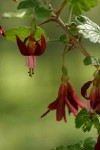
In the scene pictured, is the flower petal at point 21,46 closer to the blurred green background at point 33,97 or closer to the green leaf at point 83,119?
the green leaf at point 83,119

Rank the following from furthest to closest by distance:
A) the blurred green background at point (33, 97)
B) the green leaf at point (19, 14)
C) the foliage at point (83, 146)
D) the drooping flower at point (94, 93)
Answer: the blurred green background at point (33, 97) → the foliage at point (83, 146) → the drooping flower at point (94, 93) → the green leaf at point (19, 14)

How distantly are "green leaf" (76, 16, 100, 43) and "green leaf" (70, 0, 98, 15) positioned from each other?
0.12 ft

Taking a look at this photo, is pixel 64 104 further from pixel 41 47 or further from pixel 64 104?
pixel 41 47

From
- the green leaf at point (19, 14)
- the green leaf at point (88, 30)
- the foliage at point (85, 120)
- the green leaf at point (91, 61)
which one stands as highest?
the green leaf at point (19, 14)

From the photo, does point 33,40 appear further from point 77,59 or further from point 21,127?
point 77,59

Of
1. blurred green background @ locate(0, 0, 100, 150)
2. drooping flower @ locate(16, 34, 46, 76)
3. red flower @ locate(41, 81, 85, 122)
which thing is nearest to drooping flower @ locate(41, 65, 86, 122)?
red flower @ locate(41, 81, 85, 122)

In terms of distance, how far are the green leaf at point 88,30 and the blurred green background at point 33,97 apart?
267cm

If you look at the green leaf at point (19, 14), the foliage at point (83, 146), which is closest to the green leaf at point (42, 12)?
the green leaf at point (19, 14)

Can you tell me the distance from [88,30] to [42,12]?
0.08 meters

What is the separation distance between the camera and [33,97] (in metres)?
4.69

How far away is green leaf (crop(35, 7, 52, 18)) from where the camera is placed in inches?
27.3

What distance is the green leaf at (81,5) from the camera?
80cm

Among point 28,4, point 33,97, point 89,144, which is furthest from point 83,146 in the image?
point 33,97

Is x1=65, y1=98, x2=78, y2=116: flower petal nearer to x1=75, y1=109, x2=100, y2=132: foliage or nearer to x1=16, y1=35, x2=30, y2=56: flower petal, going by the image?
x1=75, y1=109, x2=100, y2=132: foliage
